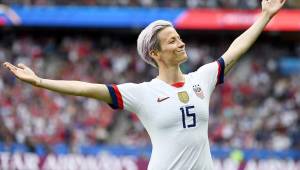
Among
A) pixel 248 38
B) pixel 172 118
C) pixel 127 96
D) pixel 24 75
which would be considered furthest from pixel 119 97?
pixel 248 38

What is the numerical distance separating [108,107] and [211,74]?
1634cm

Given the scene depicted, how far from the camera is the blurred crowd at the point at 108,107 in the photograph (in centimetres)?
2075

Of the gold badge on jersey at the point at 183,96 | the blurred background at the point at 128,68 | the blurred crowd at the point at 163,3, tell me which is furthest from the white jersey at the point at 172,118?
the blurred crowd at the point at 163,3

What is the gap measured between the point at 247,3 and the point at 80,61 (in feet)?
17.5

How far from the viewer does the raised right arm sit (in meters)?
5.34

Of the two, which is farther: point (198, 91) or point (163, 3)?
point (163, 3)

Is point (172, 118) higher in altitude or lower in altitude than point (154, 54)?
lower

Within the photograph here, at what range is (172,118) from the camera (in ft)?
17.8

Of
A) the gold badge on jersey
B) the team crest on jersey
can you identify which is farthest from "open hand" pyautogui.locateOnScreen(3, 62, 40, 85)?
the team crest on jersey

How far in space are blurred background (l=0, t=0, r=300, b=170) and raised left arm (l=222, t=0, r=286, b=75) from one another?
11153mm

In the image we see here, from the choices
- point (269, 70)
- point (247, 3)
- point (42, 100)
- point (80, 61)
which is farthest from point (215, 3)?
point (42, 100)

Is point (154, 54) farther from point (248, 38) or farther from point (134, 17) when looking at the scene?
point (134, 17)

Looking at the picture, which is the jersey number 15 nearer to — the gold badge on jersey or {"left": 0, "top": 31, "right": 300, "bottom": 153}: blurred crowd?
the gold badge on jersey

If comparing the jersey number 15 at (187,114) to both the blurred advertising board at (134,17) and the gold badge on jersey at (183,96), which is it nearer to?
the gold badge on jersey at (183,96)
